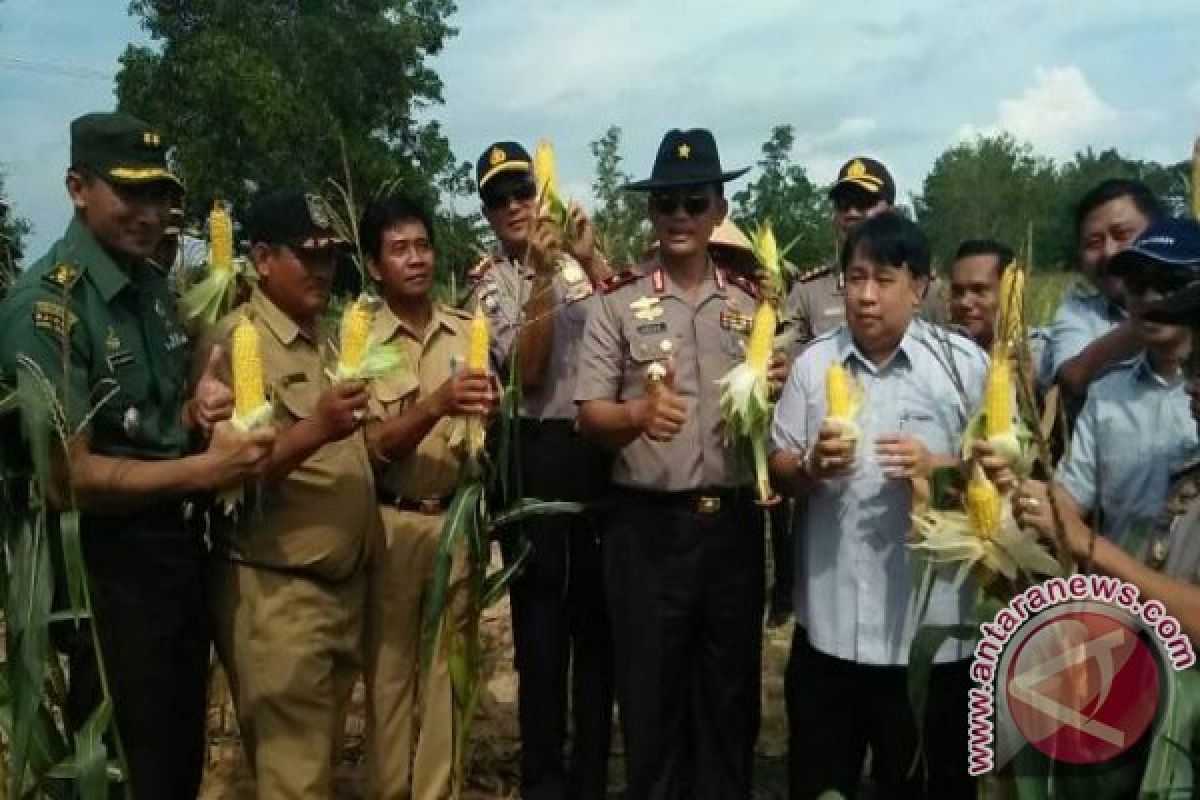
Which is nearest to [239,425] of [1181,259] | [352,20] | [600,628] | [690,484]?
[690,484]

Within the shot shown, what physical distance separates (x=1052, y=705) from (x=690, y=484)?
5.06 feet

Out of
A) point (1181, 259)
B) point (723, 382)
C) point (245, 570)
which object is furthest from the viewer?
point (723, 382)

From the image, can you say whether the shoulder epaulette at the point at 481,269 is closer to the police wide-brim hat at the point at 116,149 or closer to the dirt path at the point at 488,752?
the police wide-brim hat at the point at 116,149

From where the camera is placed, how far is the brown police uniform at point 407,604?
3.76 metres

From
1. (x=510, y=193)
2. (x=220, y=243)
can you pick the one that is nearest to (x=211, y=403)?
(x=220, y=243)

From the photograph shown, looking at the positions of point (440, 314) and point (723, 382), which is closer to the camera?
point (723, 382)

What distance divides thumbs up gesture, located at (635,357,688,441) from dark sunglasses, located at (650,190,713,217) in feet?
2.10

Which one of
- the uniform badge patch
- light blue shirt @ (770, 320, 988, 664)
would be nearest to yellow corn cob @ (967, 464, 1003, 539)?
light blue shirt @ (770, 320, 988, 664)

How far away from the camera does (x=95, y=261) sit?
301 cm

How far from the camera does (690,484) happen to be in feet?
12.1

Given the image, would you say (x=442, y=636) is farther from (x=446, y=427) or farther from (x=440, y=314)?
(x=440, y=314)

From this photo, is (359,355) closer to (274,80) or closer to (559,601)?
(559,601)

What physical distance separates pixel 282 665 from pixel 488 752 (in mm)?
1839

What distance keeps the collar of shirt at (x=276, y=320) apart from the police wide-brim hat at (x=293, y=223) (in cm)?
18
